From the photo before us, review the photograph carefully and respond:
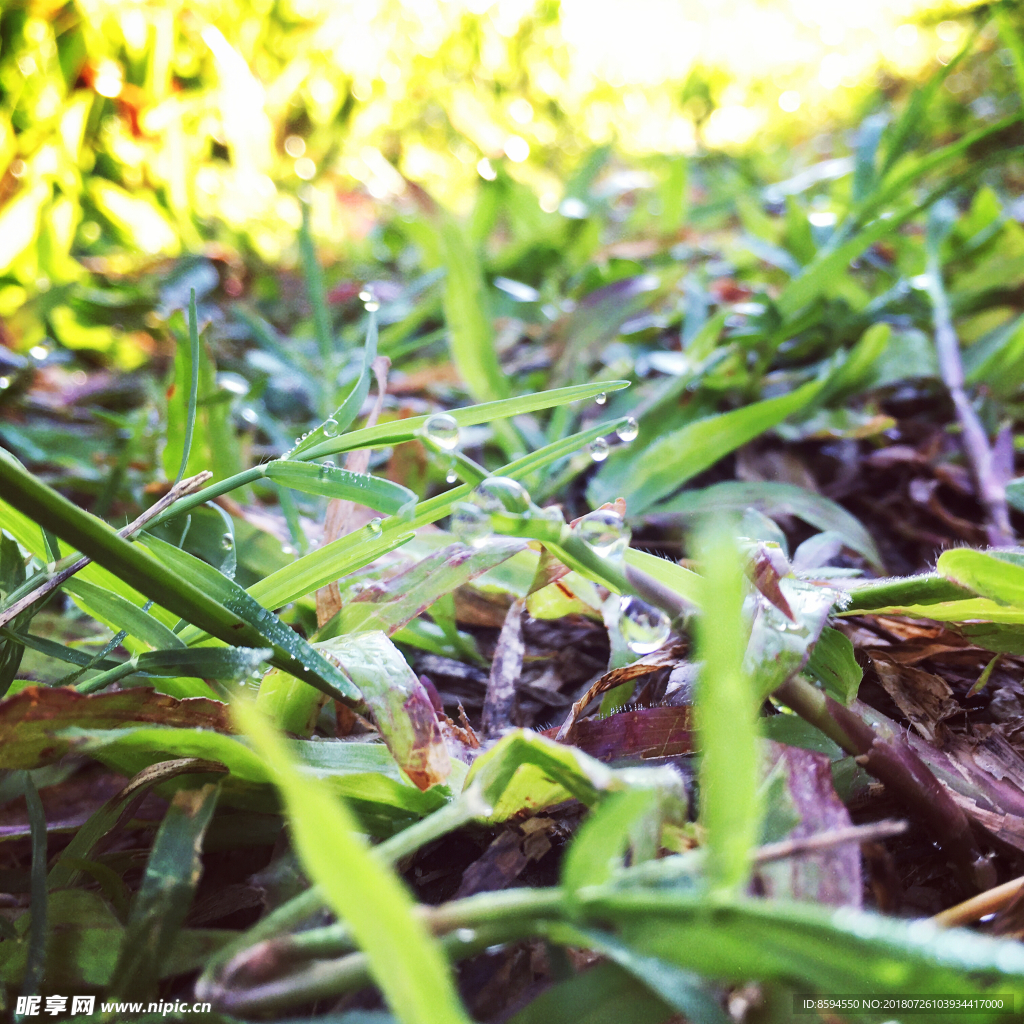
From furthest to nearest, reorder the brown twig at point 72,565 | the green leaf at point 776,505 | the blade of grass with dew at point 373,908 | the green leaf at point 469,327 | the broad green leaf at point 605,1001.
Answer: the green leaf at point 469,327
the green leaf at point 776,505
the brown twig at point 72,565
the broad green leaf at point 605,1001
the blade of grass with dew at point 373,908

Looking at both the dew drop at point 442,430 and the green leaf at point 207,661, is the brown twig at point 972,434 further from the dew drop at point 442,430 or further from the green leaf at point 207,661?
the green leaf at point 207,661

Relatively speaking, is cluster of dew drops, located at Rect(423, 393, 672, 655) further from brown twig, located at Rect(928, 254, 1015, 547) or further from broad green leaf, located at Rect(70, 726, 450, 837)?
brown twig, located at Rect(928, 254, 1015, 547)

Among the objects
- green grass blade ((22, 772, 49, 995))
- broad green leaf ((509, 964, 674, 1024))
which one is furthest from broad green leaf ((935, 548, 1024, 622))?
green grass blade ((22, 772, 49, 995))

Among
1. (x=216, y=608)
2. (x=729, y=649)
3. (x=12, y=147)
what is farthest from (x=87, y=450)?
(x=729, y=649)

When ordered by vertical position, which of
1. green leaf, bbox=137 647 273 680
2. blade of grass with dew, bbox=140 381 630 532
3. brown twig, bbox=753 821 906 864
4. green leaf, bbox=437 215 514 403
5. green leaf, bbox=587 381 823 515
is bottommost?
brown twig, bbox=753 821 906 864

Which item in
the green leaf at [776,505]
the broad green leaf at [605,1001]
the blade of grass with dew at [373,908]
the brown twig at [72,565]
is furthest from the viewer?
the green leaf at [776,505]

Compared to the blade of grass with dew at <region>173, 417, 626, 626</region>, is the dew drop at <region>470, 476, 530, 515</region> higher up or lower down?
lower down

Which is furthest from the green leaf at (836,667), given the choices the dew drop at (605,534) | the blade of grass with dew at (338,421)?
the blade of grass with dew at (338,421)
